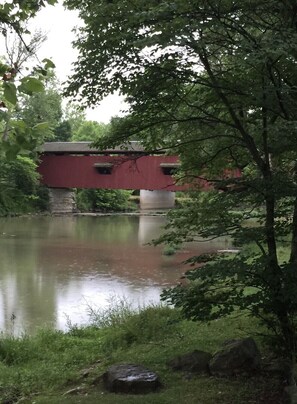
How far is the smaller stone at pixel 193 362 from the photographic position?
416 centimetres

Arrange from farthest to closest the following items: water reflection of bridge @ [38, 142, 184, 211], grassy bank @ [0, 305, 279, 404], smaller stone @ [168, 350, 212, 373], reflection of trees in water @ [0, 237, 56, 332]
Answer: water reflection of bridge @ [38, 142, 184, 211], reflection of trees in water @ [0, 237, 56, 332], smaller stone @ [168, 350, 212, 373], grassy bank @ [0, 305, 279, 404]

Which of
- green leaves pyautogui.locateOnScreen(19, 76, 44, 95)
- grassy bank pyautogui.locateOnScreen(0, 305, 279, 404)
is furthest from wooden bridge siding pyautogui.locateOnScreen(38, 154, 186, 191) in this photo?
green leaves pyautogui.locateOnScreen(19, 76, 44, 95)

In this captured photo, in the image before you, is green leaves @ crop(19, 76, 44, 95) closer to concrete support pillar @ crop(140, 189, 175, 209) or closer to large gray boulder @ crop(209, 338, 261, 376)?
large gray boulder @ crop(209, 338, 261, 376)

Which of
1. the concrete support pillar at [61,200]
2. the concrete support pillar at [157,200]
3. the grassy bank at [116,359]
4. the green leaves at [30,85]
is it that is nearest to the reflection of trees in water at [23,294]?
the grassy bank at [116,359]

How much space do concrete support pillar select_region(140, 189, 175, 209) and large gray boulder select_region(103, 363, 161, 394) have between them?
31.3 m

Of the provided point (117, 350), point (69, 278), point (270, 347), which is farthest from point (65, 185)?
point (270, 347)

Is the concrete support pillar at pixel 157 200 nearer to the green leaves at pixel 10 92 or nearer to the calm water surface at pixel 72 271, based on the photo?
the calm water surface at pixel 72 271

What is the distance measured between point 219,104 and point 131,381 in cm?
251

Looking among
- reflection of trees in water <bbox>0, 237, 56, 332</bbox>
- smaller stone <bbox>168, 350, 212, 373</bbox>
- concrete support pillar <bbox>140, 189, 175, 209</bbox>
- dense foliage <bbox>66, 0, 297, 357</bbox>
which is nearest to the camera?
dense foliage <bbox>66, 0, 297, 357</bbox>

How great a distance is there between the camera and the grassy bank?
12.0 feet

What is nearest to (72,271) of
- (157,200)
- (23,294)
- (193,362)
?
(23,294)

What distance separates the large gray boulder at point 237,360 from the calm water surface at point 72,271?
4139 millimetres

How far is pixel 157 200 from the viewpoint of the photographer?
124 ft

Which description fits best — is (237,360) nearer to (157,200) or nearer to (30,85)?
(30,85)
